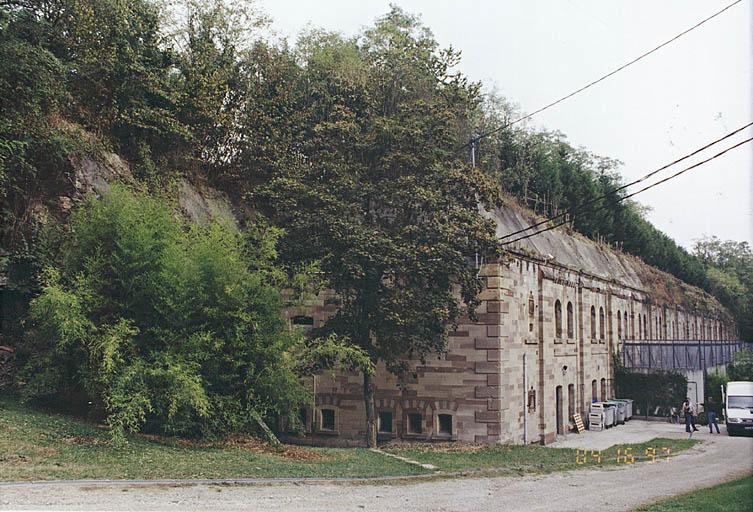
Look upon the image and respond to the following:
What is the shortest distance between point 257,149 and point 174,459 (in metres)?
15.2

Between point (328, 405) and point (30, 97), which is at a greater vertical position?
point (30, 97)

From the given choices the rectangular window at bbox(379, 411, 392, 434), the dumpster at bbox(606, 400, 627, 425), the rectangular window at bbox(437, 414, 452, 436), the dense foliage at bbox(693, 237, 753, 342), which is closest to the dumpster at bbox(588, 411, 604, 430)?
the dumpster at bbox(606, 400, 627, 425)

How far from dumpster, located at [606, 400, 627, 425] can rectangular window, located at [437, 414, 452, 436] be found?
1569 cm

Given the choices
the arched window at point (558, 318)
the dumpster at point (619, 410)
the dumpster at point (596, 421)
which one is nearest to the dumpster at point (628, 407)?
the dumpster at point (619, 410)

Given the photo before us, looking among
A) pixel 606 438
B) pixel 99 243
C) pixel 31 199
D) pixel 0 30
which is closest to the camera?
pixel 99 243

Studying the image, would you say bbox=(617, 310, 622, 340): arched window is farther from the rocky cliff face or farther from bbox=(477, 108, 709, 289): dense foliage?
bbox=(477, 108, 709, 289): dense foliage

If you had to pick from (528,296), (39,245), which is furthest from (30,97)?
(528,296)

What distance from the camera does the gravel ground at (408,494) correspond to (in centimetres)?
1282

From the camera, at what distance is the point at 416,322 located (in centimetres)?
2248

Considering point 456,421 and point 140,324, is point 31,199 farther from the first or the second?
point 456,421

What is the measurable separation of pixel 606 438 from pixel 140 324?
74.4ft

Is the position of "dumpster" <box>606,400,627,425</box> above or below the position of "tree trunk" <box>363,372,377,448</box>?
below

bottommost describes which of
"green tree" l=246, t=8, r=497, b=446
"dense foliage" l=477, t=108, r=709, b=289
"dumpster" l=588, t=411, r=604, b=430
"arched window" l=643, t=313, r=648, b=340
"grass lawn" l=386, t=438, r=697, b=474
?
"dumpster" l=588, t=411, r=604, b=430

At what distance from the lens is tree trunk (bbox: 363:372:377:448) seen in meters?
24.9
